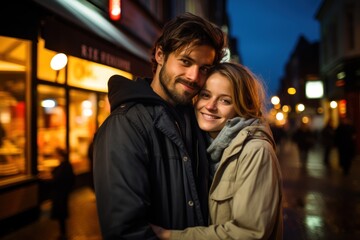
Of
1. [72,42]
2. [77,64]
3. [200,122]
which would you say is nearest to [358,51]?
[77,64]

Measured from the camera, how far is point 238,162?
2180 millimetres

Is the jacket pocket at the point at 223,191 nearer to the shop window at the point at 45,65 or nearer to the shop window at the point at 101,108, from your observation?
the shop window at the point at 45,65

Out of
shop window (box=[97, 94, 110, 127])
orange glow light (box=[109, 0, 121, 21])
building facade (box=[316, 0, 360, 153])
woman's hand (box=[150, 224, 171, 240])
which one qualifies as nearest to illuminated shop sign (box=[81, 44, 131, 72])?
orange glow light (box=[109, 0, 121, 21])

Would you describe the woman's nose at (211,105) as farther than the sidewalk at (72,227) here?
No

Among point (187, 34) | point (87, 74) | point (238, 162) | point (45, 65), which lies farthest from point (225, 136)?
point (87, 74)

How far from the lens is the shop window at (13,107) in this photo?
6742 millimetres

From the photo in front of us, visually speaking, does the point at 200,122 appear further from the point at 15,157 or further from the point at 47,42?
the point at 15,157

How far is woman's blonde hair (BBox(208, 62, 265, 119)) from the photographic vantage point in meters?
2.51

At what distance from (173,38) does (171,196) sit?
1.06m

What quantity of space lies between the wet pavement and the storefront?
2.39 feet

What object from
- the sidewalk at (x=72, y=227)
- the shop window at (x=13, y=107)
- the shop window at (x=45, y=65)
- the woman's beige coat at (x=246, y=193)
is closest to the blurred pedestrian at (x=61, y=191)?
the sidewalk at (x=72, y=227)

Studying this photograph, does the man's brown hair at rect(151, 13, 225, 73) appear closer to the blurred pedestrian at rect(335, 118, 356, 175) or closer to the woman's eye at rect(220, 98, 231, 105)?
the woman's eye at rect(220, 98, 231, 105)

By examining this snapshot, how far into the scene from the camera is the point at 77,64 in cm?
983

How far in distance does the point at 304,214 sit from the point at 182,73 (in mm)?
6313
